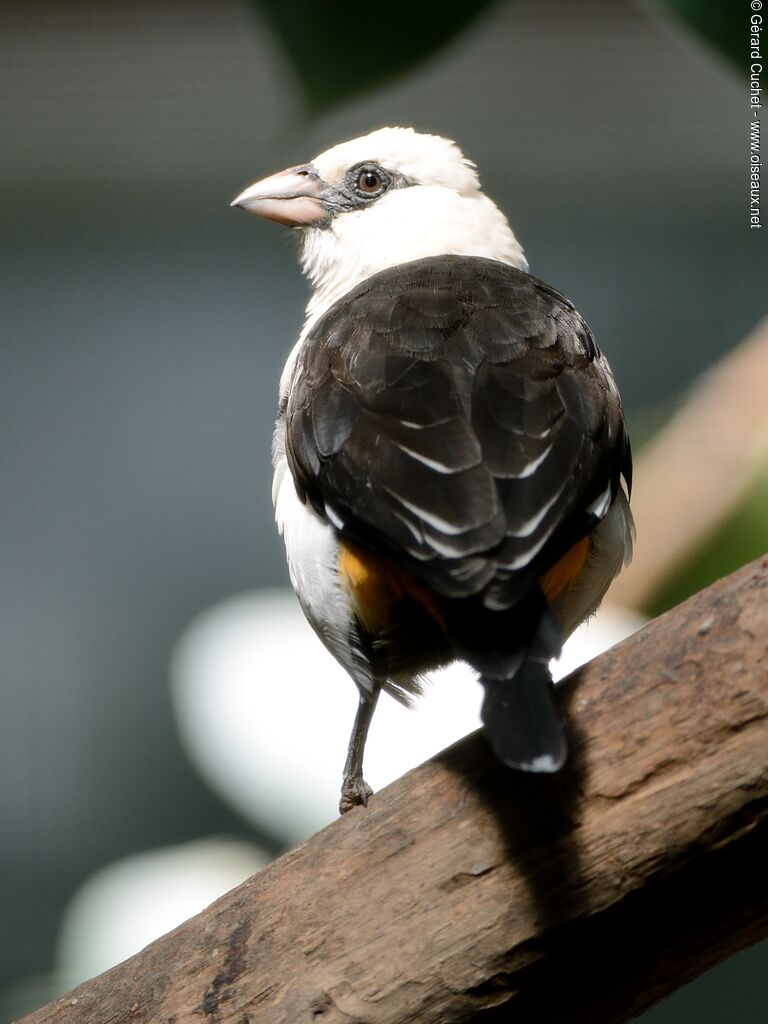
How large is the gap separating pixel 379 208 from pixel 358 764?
1.89 m

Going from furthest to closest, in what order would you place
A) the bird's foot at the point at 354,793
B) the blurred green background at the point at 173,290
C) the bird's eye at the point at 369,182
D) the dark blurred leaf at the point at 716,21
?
the blurred green background at the point at 173,290, the bird's eye at the point at 369,182, the bird's foot at the point at 354,793, the dark blurred leaf at the point at 716,21

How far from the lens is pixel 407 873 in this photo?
7.07 ft

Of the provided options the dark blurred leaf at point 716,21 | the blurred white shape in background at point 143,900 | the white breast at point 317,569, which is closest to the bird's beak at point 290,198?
the white breast at point 317,569

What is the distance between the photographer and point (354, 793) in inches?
115

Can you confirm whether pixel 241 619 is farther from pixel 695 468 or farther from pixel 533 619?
pixel 533 619

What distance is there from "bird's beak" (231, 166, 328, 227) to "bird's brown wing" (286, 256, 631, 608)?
0.99 meters

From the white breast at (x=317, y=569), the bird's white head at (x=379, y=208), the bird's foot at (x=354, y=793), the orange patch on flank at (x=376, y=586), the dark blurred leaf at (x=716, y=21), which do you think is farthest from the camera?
the bird's white head at (x=379, y=208)

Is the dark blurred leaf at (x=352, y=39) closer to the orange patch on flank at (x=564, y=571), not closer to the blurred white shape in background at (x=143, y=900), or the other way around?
the orange patch on flank at (x=564, y=571)

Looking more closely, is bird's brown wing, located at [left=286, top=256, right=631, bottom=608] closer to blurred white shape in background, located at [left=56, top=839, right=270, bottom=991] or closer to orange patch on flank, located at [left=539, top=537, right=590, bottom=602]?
orange patch on flank, located at [left=539, top=537, right=590, bottom=602]

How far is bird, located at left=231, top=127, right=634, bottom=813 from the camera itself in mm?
2078

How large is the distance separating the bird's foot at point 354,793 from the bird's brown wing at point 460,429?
0.70 meters

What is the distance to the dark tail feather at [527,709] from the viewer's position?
6.17 feet

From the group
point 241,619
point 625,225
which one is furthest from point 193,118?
point 241,619

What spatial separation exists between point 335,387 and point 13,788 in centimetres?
362
